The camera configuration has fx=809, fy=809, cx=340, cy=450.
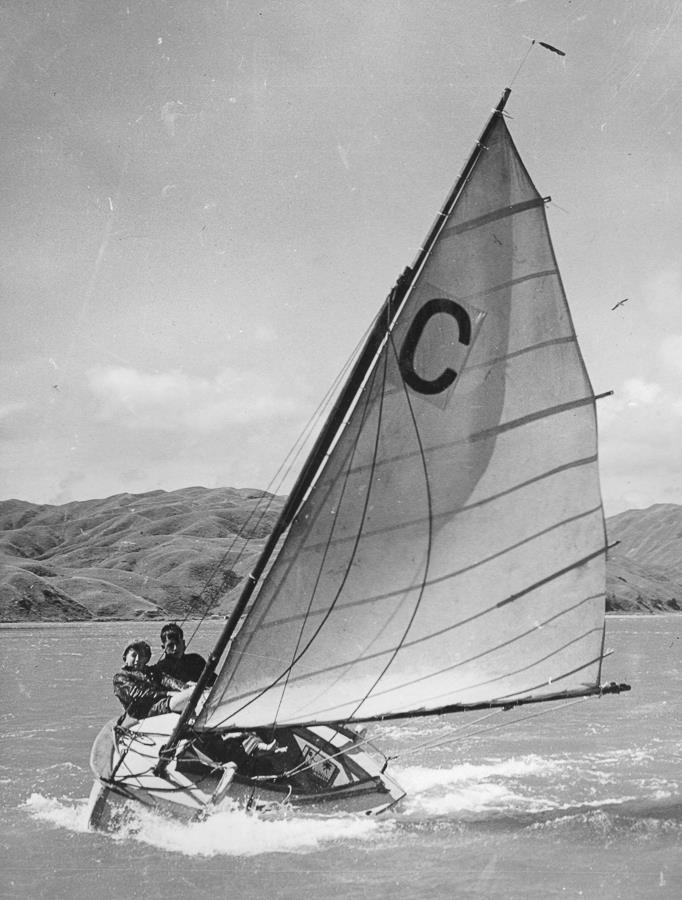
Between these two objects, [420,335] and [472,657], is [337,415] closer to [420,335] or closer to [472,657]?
[420,335]

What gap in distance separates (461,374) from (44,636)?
79.8 meters

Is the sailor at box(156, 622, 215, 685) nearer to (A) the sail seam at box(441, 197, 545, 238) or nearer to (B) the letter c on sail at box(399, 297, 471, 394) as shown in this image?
(B) the letter c on sail at box(399, 297, 471, 394)

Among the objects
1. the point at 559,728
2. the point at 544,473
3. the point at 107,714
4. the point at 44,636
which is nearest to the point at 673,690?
the point at 559,728

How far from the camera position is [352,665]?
10.3m

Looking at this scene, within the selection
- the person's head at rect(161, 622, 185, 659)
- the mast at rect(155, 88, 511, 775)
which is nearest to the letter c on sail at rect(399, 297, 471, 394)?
the mast at rect(155, 88, 511, 775)

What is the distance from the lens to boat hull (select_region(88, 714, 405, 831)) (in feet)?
36.8

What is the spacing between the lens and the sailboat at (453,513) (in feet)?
32.6

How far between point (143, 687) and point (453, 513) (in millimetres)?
6511

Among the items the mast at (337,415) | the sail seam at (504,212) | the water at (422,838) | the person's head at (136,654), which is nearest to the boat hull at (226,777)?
the water at (422,838)

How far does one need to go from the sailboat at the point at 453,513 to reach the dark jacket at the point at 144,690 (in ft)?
10.6

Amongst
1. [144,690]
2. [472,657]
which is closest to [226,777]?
[144,690]

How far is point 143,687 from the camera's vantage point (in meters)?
13.4

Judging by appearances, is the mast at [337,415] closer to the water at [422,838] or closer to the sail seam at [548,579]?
the water at [422,838]

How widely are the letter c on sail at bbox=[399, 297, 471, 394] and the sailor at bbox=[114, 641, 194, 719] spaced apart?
21.3 ft
